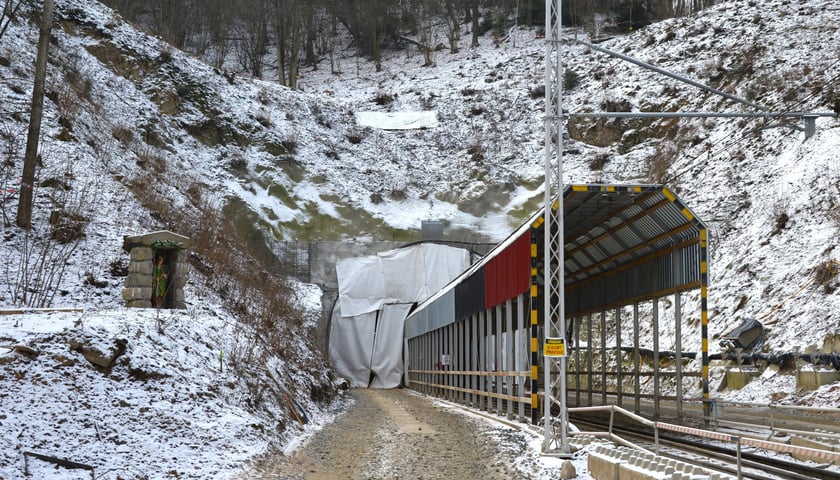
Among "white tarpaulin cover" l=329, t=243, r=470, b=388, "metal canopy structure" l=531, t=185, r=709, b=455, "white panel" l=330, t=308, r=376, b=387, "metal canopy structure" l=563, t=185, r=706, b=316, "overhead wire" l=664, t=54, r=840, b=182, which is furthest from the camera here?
"white tarpaulin cover" l=329, t=243, r=470, b=388

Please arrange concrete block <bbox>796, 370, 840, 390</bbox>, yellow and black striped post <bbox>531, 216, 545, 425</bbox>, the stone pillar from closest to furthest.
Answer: yellow and black striped post <bbox>531, 216, 545, 425</bbox> → the stone pillar → concrete block <bbox>796, 370, 840, 390</bbox>

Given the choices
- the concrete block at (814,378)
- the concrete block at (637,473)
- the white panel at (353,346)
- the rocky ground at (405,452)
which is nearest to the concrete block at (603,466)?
the concrete block at (637,473)

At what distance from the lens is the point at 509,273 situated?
20406mm

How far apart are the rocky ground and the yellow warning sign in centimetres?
191

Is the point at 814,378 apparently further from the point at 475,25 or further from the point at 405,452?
the point at 475,25

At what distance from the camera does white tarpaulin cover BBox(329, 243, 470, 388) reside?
46750mm

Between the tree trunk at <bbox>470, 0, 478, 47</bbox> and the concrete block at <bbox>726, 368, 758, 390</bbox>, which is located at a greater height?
the tree trunk at <bbox>470, 0, 478, 47</bbox>

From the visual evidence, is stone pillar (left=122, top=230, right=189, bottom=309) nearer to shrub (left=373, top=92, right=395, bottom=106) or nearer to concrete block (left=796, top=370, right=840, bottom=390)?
concrete block (left=796, top=370, right=840, bottom=390)

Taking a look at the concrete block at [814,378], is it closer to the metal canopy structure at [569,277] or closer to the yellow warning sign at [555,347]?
the metal canopy structure at [569,277]

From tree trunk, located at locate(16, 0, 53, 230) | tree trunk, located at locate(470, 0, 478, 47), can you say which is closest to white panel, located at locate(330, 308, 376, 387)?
tree trunk, located at locate(16, 0, 53, 230)

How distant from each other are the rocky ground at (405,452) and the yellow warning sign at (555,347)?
1909mm

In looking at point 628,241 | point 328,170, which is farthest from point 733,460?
point 328,170

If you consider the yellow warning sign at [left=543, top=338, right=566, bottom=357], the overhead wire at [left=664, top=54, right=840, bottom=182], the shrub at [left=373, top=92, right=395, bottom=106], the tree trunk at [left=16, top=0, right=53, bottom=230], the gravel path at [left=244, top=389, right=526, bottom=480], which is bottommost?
the gravel path at [left=244, top=389, right=526, bottom=480]

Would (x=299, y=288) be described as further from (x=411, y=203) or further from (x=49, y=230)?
(x=49, y=230)
